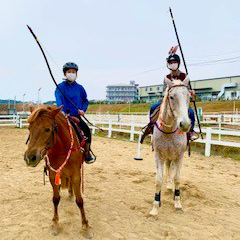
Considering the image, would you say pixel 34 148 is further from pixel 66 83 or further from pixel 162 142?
pixel 162 142

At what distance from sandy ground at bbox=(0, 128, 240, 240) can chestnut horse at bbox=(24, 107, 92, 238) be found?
505mm

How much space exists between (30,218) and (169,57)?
3.92 metres

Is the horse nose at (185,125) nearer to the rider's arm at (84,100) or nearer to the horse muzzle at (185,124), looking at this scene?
the horse muzzle at (185,124)

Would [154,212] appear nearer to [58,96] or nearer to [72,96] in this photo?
[72,96]

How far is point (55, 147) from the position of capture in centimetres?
364

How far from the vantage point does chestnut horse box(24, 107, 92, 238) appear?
10.2 ft

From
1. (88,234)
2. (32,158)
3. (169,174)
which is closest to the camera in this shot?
(32,158)

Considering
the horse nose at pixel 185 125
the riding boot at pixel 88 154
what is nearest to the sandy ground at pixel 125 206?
the riding boot at pixel 88 154

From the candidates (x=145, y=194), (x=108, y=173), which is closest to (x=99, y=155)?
(x=108, y=173)

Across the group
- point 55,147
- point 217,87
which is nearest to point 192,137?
point 55,147

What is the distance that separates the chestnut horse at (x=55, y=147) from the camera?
10.2 feet

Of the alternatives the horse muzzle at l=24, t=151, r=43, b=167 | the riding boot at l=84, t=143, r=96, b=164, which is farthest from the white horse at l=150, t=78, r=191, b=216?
the horse muzzle at l=24, t=151, r=43, b=167

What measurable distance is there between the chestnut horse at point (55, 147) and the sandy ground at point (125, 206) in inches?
19.9

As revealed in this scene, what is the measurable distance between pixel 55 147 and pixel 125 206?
2212 millimetres
